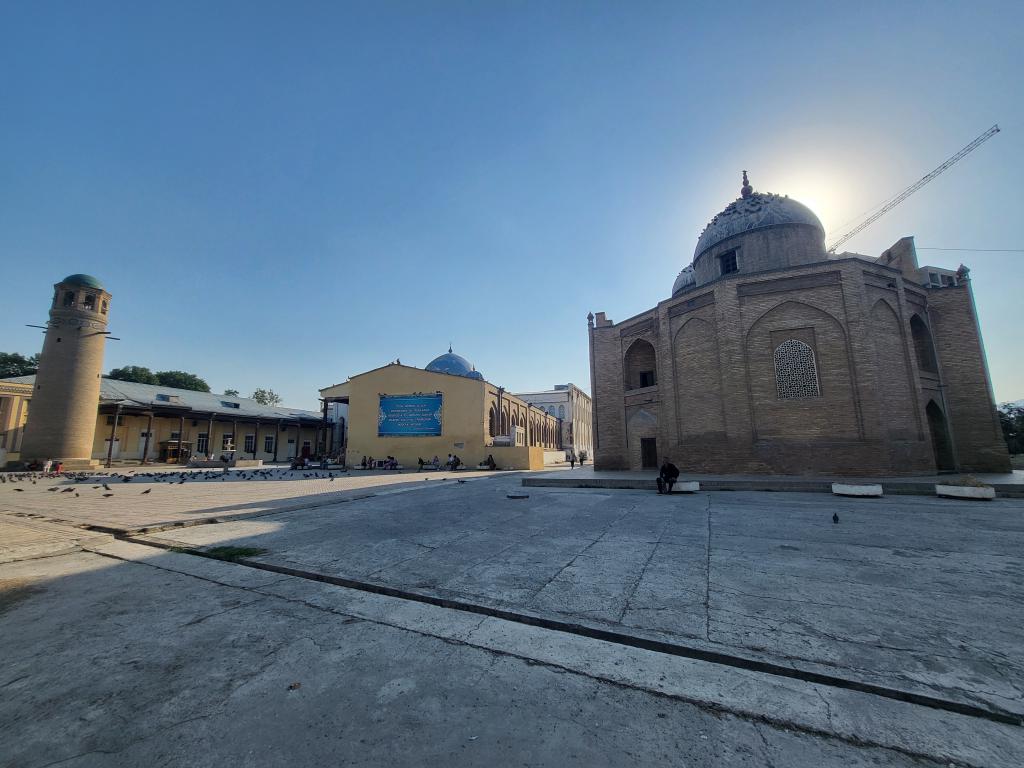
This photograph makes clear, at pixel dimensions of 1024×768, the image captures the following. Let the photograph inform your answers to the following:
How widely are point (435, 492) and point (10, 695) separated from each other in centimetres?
1109

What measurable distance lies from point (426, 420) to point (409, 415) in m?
1.46

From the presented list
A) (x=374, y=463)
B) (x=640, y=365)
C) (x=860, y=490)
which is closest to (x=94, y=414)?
(x=374, y=463)

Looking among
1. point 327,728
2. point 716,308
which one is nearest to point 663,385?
point 716,308

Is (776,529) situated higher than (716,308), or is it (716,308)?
(716,308)

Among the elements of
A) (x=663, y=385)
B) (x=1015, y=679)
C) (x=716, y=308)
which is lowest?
(x=1015, y=679)

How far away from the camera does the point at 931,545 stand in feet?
18.9

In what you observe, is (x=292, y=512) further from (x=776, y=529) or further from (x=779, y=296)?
(x=779, y=296)

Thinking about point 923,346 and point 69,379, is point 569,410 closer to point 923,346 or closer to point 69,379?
point 923,346

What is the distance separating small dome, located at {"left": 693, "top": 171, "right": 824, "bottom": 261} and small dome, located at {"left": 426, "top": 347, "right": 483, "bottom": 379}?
24989 millimetres

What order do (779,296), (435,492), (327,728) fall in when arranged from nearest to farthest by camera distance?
(327,728) < (435,492) < (779,296)

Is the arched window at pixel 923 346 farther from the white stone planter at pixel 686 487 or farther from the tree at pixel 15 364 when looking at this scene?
the tree at pixel 15 364

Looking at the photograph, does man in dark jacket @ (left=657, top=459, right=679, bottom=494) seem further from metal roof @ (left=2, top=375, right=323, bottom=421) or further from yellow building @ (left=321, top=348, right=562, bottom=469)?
metal roof @ (left=2, top=375, right=323, bottom=421)

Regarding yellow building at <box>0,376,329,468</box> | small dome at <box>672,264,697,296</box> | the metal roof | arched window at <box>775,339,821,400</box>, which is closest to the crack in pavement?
arched window at <box>775,339,821,400</box>

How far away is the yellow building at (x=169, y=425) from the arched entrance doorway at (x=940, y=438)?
1490 inches
